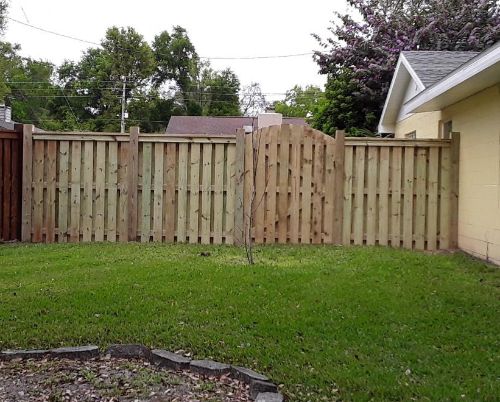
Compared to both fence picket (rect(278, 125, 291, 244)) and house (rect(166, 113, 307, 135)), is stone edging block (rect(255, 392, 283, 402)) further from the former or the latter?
house (rect(166, 113, 307, 135))

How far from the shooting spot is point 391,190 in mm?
8250

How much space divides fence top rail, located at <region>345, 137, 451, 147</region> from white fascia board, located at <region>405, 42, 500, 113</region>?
0.68 meters

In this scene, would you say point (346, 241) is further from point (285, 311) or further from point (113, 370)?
point (113, 370)

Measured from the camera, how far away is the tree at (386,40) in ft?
55.9

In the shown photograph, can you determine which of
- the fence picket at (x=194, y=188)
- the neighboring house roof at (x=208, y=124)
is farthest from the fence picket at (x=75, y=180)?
the neighboring house roof at (x=208, y=124)

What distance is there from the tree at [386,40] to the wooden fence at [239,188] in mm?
9198

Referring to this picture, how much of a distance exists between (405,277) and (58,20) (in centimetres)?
2687

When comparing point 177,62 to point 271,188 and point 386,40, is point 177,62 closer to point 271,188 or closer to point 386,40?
point 386,40

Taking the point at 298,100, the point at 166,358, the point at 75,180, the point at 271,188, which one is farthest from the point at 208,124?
the point at 166,358

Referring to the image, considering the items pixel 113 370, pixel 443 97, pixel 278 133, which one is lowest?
pixel 113 370

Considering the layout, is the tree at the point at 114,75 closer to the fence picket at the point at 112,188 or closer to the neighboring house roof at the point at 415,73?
the neighboring house roof at the point at 415,73

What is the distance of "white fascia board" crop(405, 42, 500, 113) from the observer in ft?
19.2

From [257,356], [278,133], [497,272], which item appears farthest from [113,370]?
[278,133]

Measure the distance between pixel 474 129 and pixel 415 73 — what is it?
2.55 meters
